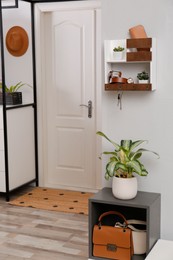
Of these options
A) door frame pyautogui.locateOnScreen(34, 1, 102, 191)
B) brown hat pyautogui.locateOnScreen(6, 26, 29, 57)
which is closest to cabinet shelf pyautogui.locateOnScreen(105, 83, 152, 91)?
door frame pyautogui.locateOnScreen(34, 1, 102, 191)

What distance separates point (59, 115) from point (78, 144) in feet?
1.32

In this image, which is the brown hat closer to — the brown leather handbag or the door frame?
the door frame

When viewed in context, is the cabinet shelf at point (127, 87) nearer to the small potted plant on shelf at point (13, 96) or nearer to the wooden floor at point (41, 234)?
the wooden floor at point (41, 234)

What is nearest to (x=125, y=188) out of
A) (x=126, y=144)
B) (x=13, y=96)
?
(x=126, y=144)

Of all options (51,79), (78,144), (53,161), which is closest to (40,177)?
(53,161)

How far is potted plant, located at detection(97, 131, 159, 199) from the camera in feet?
8.98

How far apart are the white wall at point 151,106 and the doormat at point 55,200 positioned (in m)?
1.52

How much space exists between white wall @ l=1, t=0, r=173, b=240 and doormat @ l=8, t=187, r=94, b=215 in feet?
4.90

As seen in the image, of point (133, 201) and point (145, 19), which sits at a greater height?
point (145, 19)

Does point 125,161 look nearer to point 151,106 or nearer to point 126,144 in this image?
point 126,144

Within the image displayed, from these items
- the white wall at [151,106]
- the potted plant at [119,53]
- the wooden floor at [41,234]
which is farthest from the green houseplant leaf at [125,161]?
the wooden floor at [41,234]

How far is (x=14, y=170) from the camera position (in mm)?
4809

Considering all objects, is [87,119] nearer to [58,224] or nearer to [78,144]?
[78,144]

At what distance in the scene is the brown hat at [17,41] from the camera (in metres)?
4.85
